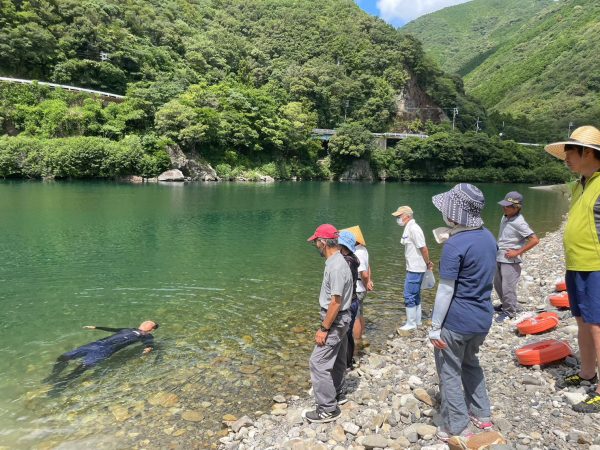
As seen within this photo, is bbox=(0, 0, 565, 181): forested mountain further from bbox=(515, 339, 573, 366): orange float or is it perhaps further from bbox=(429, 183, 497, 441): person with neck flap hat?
bbox=(429, 183, 497, 441): person with neck flap hat

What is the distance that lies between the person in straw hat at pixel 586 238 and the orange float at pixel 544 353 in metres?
0.91

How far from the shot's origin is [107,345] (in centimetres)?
765

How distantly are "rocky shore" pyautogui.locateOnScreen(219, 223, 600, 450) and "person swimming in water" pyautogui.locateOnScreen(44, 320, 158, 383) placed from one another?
3.14m

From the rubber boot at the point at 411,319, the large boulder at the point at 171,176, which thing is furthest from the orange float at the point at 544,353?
the large boulder at the point at 171,176

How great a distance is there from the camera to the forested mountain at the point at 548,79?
373 feet

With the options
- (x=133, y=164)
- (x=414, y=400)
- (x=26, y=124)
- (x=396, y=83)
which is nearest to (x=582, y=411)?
(x=414, y=400)

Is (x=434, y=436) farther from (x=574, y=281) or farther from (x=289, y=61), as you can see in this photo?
(x=289, y=61)

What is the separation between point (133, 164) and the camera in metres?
59.9

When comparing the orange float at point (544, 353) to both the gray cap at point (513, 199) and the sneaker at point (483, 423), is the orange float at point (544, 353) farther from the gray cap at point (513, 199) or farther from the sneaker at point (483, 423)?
the gray cap at point (513, 199)

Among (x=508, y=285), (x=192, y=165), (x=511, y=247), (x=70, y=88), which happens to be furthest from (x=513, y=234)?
(x=70, y=88)

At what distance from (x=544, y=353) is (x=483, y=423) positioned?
6.30 ft

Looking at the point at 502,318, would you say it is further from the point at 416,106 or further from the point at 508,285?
the point at 416,106

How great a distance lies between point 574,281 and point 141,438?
5972mm

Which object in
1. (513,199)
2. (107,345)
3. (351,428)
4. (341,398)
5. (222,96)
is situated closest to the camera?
(351,428)
